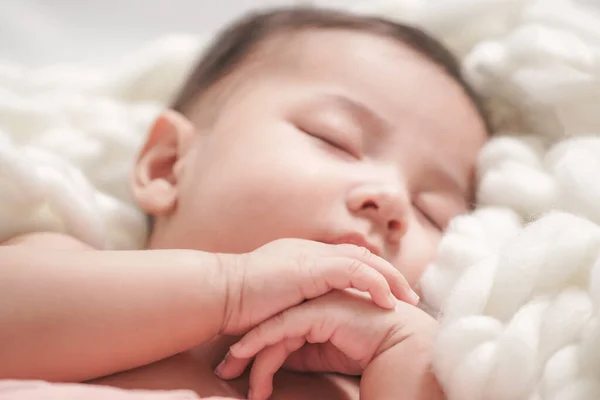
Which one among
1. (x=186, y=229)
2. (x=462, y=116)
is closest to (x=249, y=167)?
(x=186, y=229)

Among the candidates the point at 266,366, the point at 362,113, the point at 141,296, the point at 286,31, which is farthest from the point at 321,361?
Answer: the point at 286,31

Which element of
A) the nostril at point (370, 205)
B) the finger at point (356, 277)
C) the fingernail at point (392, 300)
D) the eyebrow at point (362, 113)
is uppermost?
the eyebrow at point (362, 113)

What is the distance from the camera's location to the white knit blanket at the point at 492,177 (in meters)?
0.50

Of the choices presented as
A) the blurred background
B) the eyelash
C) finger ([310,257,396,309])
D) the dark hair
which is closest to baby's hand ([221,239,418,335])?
finger ([310,257,396,309])

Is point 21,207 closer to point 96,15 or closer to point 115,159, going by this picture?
point 115,159

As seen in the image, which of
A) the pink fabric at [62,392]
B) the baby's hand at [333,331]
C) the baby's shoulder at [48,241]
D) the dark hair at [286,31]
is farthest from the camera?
the dark hair at [286,31]

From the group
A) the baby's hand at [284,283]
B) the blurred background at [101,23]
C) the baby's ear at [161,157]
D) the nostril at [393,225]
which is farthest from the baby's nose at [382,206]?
the blurred background at [101,23]

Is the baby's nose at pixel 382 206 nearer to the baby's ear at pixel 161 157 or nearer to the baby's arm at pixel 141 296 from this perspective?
the baby's arm at pixel 141 296

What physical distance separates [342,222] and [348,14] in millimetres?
515

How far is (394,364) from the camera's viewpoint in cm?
57

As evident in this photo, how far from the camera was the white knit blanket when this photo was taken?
504 millimetres

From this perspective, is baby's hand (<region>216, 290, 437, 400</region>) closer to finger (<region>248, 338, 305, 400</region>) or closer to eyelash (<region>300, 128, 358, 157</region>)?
A: finger (<region>248, 338, 305, 400</region>)

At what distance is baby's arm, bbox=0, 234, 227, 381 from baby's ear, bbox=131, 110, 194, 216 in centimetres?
29

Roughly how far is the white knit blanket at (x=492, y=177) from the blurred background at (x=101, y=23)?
0.15m
